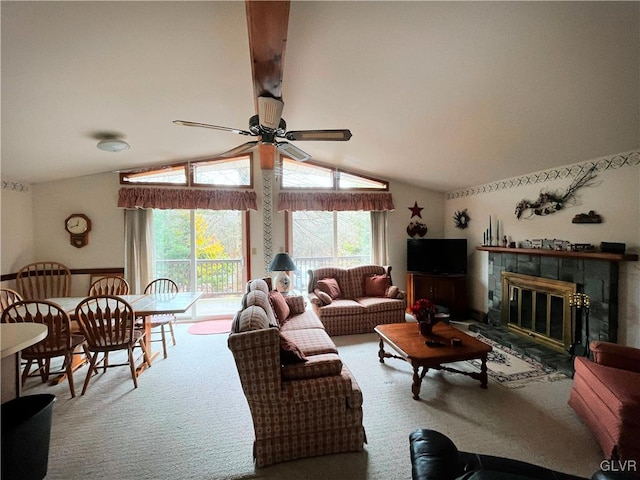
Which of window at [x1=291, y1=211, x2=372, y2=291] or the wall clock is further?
window at [x1=291, y1=211, x2=372, y2=291]

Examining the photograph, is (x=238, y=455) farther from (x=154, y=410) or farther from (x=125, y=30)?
(x=125, y=30)

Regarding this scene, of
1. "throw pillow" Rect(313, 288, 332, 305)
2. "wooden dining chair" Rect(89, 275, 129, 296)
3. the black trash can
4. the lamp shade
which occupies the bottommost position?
the black trash can

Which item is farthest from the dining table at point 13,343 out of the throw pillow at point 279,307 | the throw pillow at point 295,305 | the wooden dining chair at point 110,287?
the throw pillow at point 295,305

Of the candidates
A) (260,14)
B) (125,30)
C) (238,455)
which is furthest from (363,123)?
(238,455)

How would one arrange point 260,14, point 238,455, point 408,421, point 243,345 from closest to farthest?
point 260,14
point 243,345
point 238,455
point 408,421

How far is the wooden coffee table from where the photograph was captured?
2.48 m

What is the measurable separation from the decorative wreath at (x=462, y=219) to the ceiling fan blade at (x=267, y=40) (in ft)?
13.7

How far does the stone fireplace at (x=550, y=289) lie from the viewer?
2.87 metres

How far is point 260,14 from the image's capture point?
151 cm

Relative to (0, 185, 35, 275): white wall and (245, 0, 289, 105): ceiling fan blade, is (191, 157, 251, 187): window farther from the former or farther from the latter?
A: (245, 0, 289, 105): ceiling fan blade

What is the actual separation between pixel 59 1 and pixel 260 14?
1.10m

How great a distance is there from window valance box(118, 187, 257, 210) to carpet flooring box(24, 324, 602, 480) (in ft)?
8.30

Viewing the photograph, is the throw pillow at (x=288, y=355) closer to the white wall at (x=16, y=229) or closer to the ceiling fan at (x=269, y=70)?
the ceiling fan at (x=269, y=70)

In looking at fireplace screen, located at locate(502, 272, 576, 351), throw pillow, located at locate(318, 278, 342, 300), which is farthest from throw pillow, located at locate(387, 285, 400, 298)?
fireplace screen, located at locate(502, 272, 576, 351)
